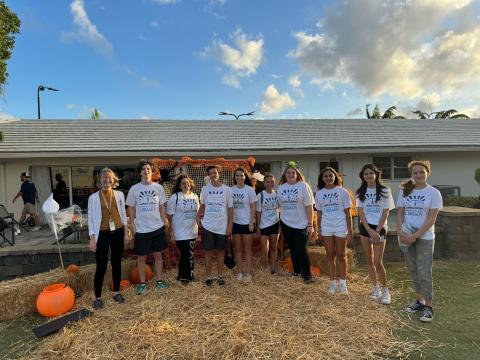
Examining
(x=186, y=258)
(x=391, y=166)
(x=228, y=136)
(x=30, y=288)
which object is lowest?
(x=30, y=288)

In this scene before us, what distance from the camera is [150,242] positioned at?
430 centimetres

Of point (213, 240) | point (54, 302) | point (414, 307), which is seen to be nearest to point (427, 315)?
point (414, 307)

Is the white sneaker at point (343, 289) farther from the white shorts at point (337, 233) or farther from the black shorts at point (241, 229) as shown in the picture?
the black shorts at point (241, 229)

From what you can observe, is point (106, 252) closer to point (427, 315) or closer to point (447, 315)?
point (427, 315)

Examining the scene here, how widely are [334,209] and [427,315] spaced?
147cm

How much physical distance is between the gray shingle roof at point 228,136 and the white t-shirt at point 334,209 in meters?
7.23

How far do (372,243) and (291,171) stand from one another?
131 centimetres

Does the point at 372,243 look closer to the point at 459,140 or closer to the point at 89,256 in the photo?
the point at 89,256

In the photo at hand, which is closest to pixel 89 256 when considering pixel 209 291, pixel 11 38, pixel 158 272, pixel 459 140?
pixel 158 272

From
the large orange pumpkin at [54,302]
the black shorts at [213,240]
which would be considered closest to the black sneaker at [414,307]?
the black shorts at [213,240]

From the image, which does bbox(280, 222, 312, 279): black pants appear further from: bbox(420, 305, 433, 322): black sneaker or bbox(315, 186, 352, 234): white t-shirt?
bbox(420, 305, 433, 322): black sneaker

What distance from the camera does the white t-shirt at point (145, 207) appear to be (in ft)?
14.0

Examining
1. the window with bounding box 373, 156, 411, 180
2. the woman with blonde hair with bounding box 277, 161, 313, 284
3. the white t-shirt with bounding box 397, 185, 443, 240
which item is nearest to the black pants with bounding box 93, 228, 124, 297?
the woman with blonde hair with bounding box 277, 161, 313, 284

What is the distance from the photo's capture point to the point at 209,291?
4188mm
